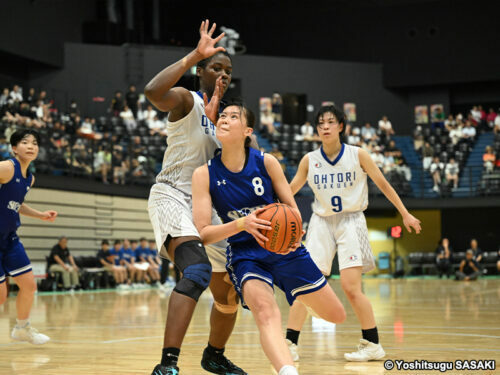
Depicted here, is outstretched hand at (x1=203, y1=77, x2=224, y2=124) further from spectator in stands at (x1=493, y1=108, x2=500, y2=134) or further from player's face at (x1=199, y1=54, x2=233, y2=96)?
spectator in stands at (x1=493, y1=108, x2=500, y2=134)

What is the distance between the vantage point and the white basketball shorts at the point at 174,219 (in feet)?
12.9

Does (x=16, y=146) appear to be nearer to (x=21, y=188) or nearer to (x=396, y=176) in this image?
(x=21, y=188)

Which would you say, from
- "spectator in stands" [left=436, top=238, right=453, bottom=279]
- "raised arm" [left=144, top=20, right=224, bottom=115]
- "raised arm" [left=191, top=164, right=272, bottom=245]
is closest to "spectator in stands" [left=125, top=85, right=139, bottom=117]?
"spectator in stands" [left=436, top=238, right=453, bottom=279]

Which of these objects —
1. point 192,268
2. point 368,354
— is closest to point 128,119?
point 368,354

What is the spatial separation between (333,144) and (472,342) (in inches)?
80.3

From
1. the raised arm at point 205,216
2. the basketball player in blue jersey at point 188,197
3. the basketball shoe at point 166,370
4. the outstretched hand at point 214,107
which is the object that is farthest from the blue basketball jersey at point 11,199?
the basketball shoe at point 166,370

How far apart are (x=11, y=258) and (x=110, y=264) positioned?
11765mm

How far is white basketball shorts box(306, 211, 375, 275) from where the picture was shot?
5441mm

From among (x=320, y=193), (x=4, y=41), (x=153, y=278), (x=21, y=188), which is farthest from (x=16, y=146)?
(x=4, y=41)

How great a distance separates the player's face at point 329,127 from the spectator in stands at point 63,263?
465 inches

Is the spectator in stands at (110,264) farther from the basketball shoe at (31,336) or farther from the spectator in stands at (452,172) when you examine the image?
the spectator in stands at (452,172)

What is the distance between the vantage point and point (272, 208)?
3551 millimetres

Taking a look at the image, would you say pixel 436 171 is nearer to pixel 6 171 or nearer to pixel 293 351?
pixel 293 351

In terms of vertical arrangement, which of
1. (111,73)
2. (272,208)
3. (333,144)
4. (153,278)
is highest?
(111,73)
